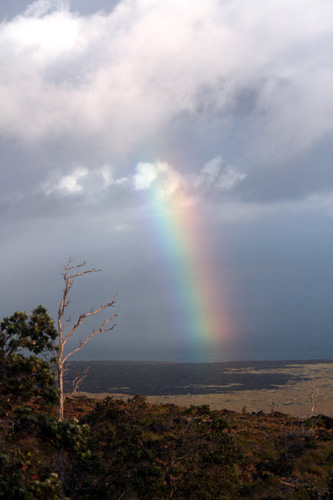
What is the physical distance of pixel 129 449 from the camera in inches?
872

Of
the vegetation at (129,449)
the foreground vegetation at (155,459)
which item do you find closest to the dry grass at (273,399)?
the vegetation at (129,449)

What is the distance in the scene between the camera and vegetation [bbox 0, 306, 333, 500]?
10.5 metres

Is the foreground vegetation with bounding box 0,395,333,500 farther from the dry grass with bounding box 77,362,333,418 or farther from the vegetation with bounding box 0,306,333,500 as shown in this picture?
the dry grass with bounding box 77,362,333,418

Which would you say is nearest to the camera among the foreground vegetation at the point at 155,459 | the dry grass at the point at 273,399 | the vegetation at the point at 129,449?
the foreground vegetation at the point at 155,459

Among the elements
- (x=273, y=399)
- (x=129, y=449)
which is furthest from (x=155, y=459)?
(x=273, y=399)

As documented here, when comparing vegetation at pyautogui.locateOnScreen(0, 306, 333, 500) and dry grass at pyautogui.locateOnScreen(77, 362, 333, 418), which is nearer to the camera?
vegetation at pyautogui.locateOnScreen(0, 306, 333, 500)

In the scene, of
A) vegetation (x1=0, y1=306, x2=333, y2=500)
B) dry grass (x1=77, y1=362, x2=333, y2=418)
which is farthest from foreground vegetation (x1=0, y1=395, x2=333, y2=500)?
dry grass (x1=77, y1=362, x2=333, y2=418)

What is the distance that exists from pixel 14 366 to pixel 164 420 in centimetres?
3156

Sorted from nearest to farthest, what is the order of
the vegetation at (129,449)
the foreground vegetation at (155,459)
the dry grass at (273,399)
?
the foreground vegetation at (155,459), the vegetation at (129,449), the dry grass at (273,399)

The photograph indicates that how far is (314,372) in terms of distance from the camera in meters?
106

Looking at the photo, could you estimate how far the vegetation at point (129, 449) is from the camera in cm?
1055

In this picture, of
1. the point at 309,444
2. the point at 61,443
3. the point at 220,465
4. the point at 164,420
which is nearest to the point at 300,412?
the point at 309,444

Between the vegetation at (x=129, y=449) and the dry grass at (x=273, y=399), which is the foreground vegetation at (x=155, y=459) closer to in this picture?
the vegetation at (x=129, y=449)

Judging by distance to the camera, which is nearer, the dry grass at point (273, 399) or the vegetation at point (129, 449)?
the vegetation at point (129, 449)
